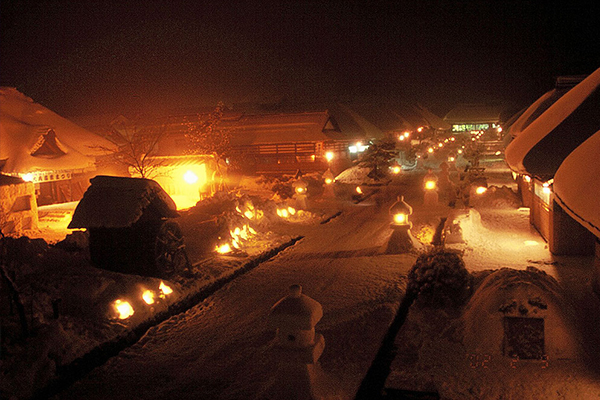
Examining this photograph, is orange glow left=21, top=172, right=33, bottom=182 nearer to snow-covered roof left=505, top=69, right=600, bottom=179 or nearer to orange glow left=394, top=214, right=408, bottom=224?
orange glow left=394, top=214, right=408, bottom=224

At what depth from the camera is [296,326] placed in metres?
5.22

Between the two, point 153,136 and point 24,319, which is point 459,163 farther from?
point 24,319

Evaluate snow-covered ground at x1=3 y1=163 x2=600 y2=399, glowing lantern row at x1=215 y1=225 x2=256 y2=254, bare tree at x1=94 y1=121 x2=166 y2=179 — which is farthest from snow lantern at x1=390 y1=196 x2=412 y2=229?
bare tree at x1=94 y1=121 x2=166 y2=179

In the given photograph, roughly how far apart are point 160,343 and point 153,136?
1968 cm

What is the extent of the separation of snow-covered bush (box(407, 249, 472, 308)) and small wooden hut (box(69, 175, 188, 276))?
5.76 meters

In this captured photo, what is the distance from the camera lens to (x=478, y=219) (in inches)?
602

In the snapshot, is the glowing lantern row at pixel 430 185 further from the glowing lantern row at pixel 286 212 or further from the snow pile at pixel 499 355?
the snow pile at pixel 499 355

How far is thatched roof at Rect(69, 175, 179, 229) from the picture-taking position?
9.48m

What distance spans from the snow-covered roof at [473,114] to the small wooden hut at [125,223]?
6289cm

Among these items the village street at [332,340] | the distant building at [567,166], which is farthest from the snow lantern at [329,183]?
the distant building at [567,166]

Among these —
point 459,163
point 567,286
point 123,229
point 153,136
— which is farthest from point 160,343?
point 459,163

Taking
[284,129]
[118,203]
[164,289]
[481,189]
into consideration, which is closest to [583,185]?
[164,289]

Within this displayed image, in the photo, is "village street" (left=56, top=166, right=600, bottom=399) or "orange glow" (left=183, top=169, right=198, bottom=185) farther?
"orange glow" (left=183, top=169, right=198, bottom=185)

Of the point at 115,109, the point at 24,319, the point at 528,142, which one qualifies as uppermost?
the point at 115,109
